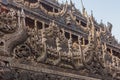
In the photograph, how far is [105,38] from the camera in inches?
1133

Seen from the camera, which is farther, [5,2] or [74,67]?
[5,2]

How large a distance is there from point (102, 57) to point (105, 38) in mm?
15917

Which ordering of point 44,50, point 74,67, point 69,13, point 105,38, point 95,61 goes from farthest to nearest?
point 105,38 → point 69,13 → point 95,61 → point 74,67 → point 44,50

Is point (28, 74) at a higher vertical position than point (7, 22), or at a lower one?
lower

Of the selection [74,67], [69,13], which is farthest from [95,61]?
[69,13]

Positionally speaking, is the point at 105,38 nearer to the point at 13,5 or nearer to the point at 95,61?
the point at 13,5

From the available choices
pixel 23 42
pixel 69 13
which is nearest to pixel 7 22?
pixel 23 42

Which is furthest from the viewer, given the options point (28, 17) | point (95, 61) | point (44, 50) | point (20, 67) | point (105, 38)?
point (105, 38)

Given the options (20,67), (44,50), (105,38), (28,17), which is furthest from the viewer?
(105,38)

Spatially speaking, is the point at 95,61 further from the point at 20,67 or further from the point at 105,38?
the point at 105,38

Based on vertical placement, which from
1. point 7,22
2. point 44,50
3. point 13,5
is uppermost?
point 13,5

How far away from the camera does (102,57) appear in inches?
515

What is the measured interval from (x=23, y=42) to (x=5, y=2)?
30.8 feet

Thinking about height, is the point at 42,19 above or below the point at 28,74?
above
